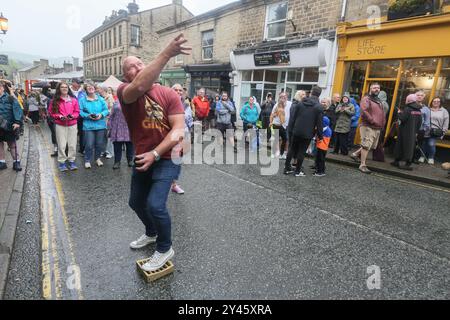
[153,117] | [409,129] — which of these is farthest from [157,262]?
[409,129]

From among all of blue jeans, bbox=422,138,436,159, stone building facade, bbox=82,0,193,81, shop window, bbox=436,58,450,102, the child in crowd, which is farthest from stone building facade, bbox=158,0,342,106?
stone building facade, bbox=82,0,193,81

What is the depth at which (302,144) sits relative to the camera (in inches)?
250

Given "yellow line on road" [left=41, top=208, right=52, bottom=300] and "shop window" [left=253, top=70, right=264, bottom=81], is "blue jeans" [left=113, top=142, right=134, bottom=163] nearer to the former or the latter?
"yellow line on road" [left=41, top=208, right=52, bottom=300]

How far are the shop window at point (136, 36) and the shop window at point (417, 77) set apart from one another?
28345 mm

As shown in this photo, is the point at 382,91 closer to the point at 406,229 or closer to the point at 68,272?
the point at 406,229

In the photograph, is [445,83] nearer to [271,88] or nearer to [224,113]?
[224,113]

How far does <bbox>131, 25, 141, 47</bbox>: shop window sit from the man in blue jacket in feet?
91.4

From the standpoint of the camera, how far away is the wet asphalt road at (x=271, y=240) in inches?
103

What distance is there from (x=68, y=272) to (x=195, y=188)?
9.45ft

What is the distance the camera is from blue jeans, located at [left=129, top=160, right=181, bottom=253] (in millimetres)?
2537

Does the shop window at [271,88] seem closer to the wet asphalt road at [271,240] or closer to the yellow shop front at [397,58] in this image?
the yellow shop front at [397,58]

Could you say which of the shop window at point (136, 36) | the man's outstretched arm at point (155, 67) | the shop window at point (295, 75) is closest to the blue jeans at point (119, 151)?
the man's outstretched arm at point (155, 67)

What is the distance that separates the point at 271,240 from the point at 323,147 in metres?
3.49

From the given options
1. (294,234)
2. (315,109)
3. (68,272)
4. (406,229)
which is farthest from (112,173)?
(406,229)
